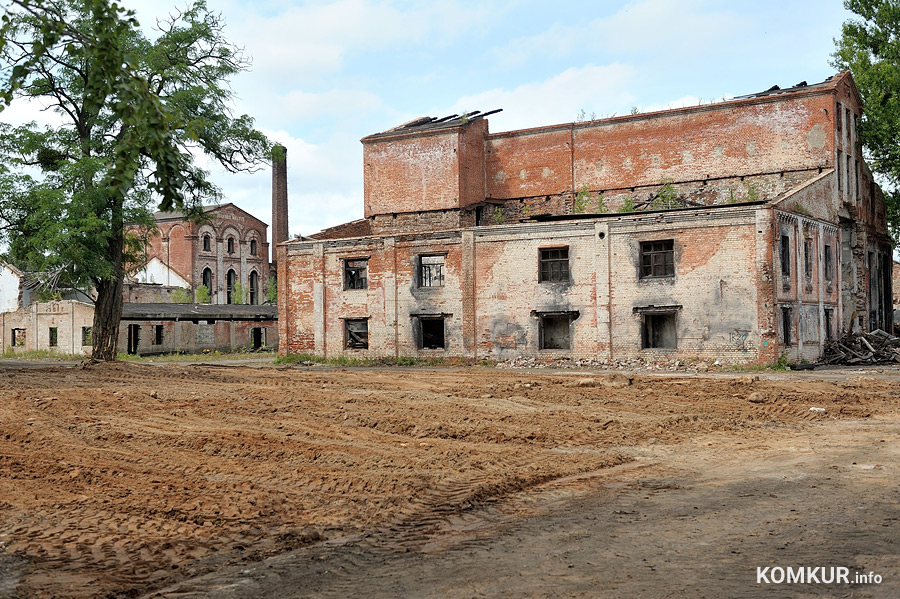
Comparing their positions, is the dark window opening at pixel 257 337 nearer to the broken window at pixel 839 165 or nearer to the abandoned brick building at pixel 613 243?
the abandoned brick building at pixel 613 243

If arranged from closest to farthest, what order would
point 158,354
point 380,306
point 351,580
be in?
point 351,580 → point 380,306 → point 158,354

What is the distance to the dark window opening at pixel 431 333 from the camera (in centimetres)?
3381

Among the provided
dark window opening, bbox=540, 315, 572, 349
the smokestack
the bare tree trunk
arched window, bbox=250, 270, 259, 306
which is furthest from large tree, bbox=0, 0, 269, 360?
arched window, bbox=250, 270, 259, 306

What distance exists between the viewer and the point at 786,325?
28.8 metres

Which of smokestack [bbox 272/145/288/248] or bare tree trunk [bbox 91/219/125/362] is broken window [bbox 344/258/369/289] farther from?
smokestack [bbox 272/145/288/248]

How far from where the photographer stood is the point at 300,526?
793 cm

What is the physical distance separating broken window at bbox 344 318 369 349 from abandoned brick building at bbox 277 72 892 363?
124mm

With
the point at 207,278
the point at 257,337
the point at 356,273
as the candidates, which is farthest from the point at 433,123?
the point at 207,278

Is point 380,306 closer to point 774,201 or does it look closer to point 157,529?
point 774,201

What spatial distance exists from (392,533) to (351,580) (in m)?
1.42

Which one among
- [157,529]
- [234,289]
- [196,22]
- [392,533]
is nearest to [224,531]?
[157,529]

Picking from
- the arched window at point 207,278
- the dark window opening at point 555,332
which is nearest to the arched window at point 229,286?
the arched window at point 207,278

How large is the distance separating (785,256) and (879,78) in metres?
15.1

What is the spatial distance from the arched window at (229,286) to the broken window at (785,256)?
49.3 metres
